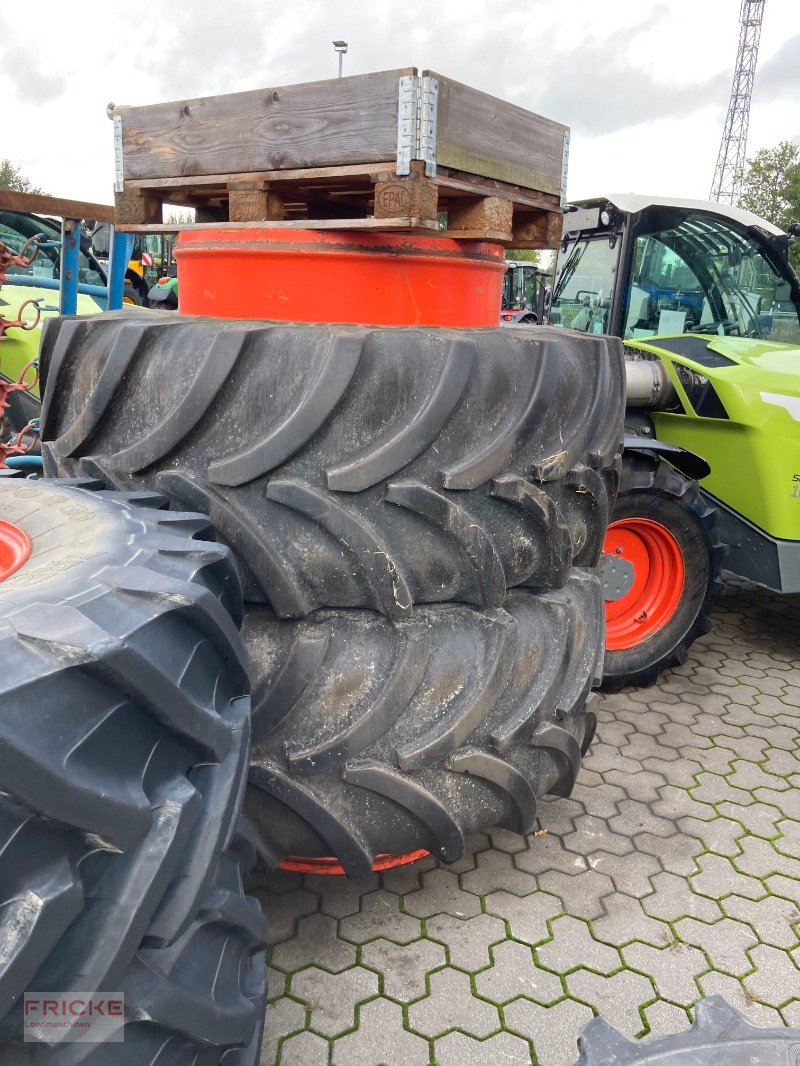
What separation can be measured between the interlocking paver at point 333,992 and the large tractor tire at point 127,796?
17.0 inches

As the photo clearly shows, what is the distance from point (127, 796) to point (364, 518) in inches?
34.3

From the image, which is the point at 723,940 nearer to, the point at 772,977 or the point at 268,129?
the point at 772,977

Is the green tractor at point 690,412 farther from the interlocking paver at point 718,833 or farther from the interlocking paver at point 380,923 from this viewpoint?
the interlocking paver at point 380,923

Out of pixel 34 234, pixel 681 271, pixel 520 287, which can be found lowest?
pixel 681 271

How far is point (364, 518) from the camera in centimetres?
180

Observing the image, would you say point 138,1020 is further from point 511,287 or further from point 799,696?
point 511,287

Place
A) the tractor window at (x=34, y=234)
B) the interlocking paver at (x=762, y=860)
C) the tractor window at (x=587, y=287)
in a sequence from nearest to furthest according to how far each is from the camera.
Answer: the interlocking paver at (x=762, y=860), the tractor window at (x=587, y=287), the tractor window at (x=34, y=234)

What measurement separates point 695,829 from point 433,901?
973mm

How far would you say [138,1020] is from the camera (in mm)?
1111

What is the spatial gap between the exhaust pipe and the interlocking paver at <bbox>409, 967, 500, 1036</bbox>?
8.73ft

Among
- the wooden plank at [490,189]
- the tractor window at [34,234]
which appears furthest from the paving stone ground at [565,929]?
the tractor window at [34,234]

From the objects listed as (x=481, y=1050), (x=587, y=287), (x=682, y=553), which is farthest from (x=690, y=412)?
(x=481, y=1050)

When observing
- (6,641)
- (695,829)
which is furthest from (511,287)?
(6,641)

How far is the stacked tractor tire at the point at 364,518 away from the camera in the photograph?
1752 millimetres
